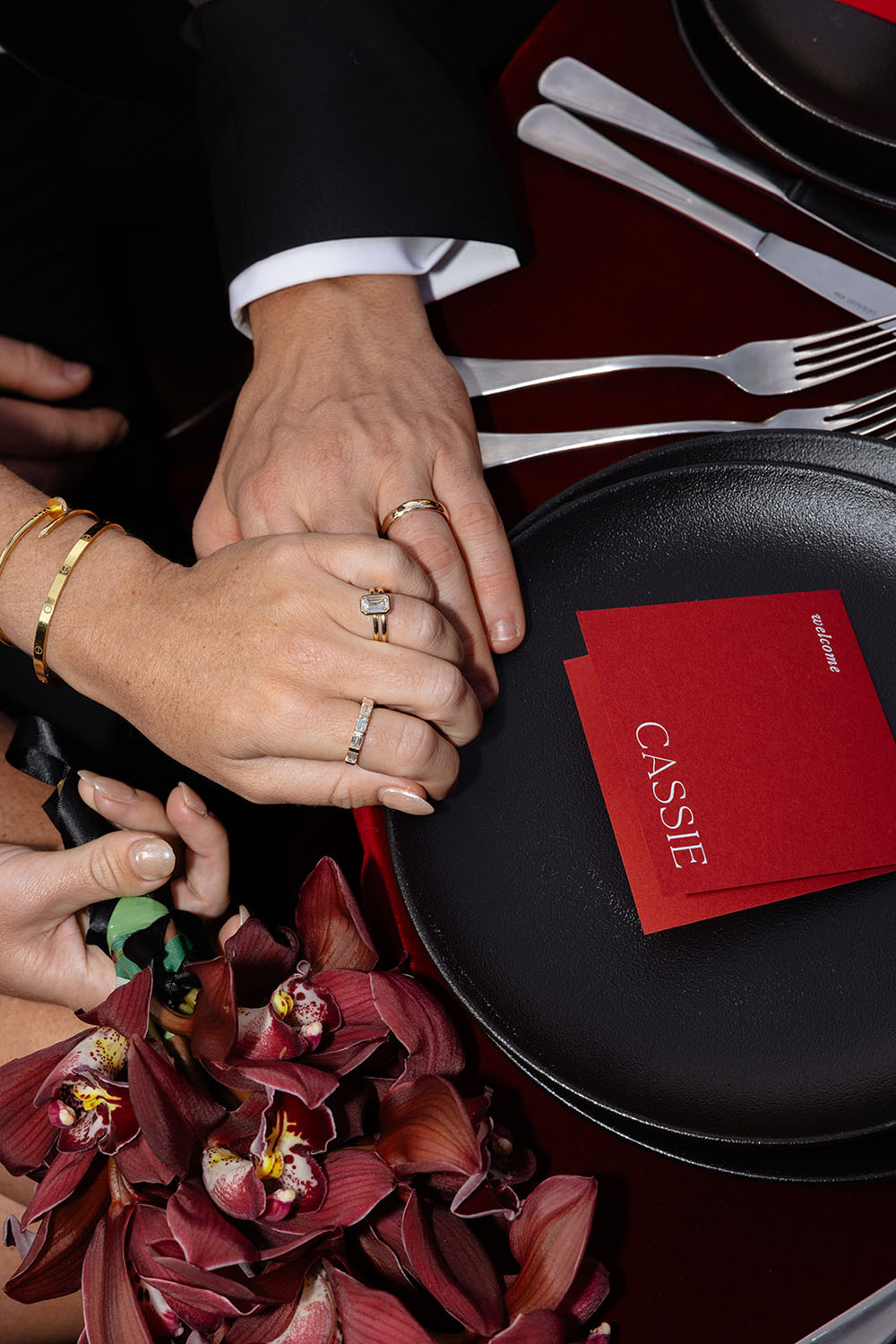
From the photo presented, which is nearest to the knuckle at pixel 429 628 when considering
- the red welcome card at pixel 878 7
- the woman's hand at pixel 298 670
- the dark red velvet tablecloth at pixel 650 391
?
the woman's hand at pixel 298 670

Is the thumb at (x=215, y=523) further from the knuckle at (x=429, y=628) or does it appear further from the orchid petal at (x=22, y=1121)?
the orchid petal at (x=22, y=1121)

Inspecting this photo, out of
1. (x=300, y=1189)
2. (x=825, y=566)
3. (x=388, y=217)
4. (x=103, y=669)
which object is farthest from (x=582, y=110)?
(x=300, y=1189)

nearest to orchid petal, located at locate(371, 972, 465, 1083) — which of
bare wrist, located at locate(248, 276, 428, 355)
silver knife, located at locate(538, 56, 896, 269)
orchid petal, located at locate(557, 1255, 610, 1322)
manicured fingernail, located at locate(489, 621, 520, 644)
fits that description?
orchid petal, located at locate(557, 1255, 610, 1322)

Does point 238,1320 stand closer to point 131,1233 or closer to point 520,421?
point 131,1233

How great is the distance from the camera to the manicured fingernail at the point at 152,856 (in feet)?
1.61

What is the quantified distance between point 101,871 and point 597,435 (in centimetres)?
41

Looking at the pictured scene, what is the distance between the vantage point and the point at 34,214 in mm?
919

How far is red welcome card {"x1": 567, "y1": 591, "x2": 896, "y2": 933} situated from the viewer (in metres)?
0.46

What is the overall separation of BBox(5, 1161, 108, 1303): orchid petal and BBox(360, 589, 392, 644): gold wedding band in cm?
28

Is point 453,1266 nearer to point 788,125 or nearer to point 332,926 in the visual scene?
point 332,926

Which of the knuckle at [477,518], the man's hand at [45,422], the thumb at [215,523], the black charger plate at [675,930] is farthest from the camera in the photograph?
the man's hand at [45,422]

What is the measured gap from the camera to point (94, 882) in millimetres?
519

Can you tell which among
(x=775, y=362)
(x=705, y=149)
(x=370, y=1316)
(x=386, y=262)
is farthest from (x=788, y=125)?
(x=370, y=1316)

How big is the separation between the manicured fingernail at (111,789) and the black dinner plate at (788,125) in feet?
2.03
